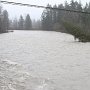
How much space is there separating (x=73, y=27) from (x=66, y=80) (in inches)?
1181

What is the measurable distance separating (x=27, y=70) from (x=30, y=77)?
2.13 metres

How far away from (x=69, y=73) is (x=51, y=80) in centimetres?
200

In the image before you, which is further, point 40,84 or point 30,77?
point 30,77

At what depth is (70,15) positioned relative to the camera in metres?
77.7

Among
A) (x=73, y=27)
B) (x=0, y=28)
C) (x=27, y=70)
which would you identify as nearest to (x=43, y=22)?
(x=0, y=28)

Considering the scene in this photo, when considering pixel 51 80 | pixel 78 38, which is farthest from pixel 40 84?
pixel 78 38

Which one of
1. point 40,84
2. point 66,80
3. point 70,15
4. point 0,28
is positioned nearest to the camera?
point 40,84

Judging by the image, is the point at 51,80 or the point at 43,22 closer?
the point at 51,80

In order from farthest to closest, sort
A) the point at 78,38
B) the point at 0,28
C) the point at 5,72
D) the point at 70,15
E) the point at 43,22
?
the point at 43,22, the point at 70,15, the point at 0,28, the point at 78,38, the point at 5,72

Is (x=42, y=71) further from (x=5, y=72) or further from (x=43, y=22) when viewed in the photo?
(x=43, y=22)

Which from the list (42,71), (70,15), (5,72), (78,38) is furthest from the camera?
(70,15)

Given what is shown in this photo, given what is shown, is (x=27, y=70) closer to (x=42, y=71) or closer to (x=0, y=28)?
(x=42, y=71)

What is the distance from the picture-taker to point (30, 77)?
13906 millimetres

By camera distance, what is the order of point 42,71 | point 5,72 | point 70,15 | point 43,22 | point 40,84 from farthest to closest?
point 43,22 < point 70,15 < point 42,71 < point 5,72 < point 40,84
